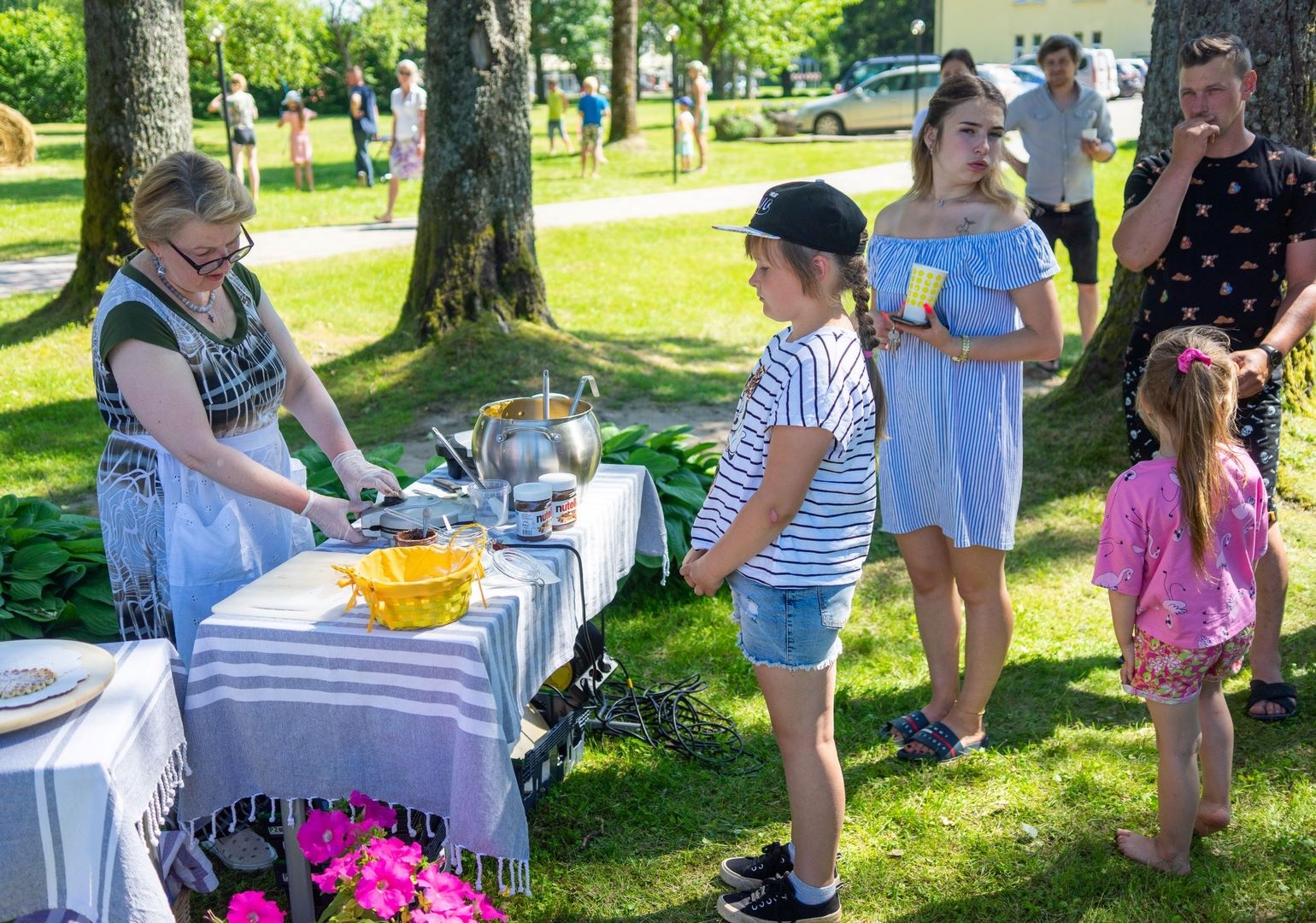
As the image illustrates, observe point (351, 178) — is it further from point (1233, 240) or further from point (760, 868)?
point (760, 868)

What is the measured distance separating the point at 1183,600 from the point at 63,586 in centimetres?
358

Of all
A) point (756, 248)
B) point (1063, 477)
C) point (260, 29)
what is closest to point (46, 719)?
point (756, 248)

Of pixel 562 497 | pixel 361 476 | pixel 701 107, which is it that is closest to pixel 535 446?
pixel 562 497

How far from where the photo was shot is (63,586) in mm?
4133

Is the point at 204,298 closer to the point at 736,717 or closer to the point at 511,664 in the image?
the point at 511,664

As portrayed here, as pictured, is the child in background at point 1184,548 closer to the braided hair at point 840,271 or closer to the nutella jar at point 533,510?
the braided hair at point 840,271

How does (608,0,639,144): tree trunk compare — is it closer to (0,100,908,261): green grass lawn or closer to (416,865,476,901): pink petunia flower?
(0,100,908,261): green grass lawn

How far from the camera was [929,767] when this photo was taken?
3705 millimetres

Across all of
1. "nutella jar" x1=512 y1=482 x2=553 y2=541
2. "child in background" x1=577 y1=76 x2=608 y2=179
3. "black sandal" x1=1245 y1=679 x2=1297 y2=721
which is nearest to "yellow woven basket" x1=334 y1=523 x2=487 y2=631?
"nutella jar" x1=512 y1=482 x2=553 y2=541

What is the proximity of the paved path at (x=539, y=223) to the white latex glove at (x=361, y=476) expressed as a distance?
8842 mm

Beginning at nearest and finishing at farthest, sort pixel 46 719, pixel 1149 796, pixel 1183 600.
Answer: pixel 46 719 < pixel 1183 600 < pixel 1149 796

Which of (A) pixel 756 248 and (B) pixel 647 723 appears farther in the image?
(B) pixel 647 723

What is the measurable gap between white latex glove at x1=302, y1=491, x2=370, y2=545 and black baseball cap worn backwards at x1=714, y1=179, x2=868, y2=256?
1.24 m

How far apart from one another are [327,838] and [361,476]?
42.1 inches
